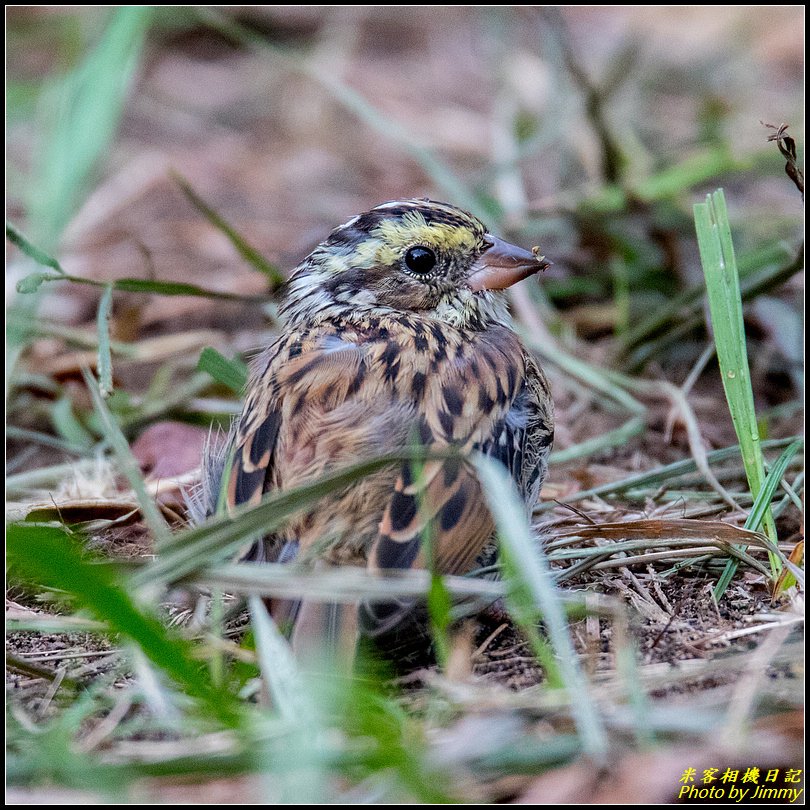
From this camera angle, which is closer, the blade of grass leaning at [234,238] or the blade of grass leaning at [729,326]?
the blade of grass leaning at [729,326]

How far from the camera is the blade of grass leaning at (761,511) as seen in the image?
271cm

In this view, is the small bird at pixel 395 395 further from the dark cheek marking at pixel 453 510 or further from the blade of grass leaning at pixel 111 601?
the blade of grass leaning at pixel 111 601

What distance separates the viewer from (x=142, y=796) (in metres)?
1.99

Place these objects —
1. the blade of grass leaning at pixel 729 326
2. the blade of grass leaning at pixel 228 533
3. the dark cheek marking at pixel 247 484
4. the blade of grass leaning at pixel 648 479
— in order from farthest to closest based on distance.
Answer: the blade of grass leaning at pixel 648 479 → the blade of grass leaning at pixel 729 326 → the dark cheek marking at pixel 247 484 → the blade of grass leaning at pixel 228 533

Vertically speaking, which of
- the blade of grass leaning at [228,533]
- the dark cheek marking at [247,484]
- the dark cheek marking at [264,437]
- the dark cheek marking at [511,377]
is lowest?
the blade of grass leaning at [228,533]

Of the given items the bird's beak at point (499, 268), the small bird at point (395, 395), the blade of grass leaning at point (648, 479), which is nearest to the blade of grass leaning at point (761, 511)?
the blade of grass leaning at point (648, 479)

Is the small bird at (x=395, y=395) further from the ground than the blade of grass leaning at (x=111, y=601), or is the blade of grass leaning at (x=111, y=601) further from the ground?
the small bird at (x=395, y=395)

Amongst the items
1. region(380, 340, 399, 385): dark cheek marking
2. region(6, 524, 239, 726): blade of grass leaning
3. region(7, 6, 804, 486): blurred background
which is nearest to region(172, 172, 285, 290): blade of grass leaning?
region(7, 6, 804, 486): blurred background

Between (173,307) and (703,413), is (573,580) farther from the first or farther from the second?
(173,307)

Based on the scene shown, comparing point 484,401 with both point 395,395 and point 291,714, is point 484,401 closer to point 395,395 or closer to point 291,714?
point 395,395

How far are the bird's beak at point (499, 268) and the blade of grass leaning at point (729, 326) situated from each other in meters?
0.52

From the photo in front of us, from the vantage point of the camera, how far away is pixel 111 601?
2.06 m

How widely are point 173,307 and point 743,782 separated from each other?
3732mm

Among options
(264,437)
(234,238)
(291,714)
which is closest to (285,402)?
(264,437)
